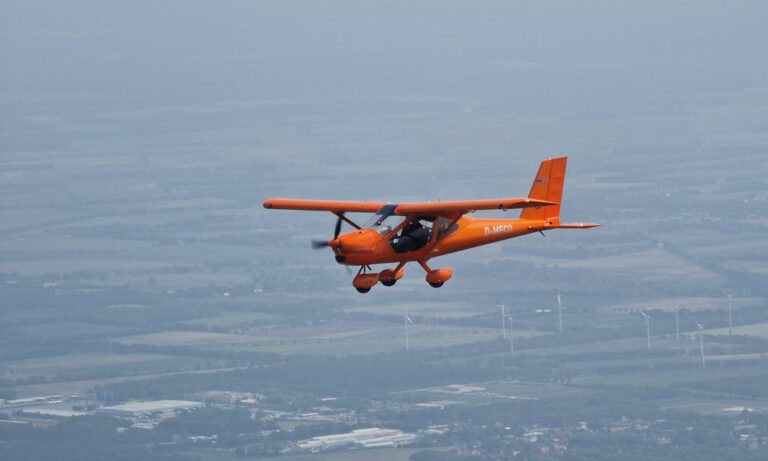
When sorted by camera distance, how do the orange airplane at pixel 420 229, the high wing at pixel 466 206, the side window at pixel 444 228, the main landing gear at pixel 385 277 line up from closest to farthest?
the high wing at pixel 466 206, the orange airplane at pixel 420 229, the main landing gear at pixel 385 277, the side window at pixel 444 228

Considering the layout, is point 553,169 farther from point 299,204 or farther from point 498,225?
point 299,204

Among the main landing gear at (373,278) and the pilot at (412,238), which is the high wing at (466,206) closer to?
the pilot at (412,238)

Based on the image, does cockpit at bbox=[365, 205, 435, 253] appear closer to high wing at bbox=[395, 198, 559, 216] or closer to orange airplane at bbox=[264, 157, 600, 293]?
orange airplane at bbox=[264, 157, 600, 293]

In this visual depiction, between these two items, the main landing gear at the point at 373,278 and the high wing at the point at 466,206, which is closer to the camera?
the high wing at the point at 466,206

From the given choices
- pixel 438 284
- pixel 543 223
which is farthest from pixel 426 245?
pixel 543 223

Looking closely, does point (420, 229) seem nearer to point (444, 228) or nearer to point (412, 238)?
point (412, 238)

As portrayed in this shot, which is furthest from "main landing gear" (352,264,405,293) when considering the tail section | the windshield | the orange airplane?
the tail section

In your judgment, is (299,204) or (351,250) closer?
(351,250)

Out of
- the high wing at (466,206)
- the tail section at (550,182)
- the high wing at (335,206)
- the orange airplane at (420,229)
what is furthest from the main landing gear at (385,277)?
the tail section at (550,182)
